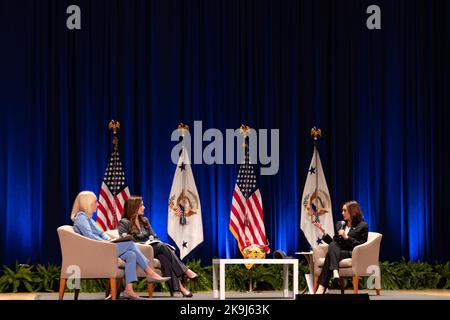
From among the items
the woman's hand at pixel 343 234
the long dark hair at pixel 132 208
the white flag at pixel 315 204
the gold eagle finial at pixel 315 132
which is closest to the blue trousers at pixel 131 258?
the long dark hair at pixel 132 208

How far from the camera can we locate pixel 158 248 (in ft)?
27.7

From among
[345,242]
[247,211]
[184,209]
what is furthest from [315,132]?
[345,242]

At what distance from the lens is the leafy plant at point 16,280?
31.9 feet

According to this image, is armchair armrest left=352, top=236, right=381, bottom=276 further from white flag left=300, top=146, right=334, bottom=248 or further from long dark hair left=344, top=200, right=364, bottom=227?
white flag left=300, top=146, right=334, bottom=248

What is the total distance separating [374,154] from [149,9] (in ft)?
11.9

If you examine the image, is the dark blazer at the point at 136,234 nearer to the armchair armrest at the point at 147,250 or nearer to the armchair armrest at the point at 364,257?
the armchair armrest at the point at 147,250

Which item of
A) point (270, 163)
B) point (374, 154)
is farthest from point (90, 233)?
point (374, 154)

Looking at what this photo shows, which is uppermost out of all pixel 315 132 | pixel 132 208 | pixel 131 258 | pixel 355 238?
pixel 315 132

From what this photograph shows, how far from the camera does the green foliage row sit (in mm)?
9781

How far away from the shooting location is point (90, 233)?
24.4ft

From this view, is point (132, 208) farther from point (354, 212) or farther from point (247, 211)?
point (247, 211)

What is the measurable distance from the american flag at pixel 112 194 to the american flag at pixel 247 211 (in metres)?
1.40

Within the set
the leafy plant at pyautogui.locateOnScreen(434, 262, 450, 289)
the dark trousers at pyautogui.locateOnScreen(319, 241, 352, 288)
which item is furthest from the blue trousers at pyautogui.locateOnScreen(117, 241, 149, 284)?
the leafy plant at pyautogui.locateOnScreen(434, 262, 450, 289)

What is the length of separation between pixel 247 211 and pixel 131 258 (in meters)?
2.91
